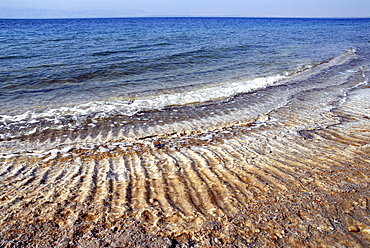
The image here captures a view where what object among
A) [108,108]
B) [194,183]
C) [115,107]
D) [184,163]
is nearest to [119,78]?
[115,107]

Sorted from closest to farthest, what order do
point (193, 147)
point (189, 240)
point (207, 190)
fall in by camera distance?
point (189, 240), point (207, 190), point (193, 147)

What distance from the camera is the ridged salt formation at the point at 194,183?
283 centimetres

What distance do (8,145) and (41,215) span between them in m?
3.87

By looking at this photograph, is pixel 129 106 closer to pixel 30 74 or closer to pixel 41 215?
pixel 41 215

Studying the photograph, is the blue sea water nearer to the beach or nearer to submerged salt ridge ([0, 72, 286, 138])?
submerged salt ridge ([0, 72, 286, 138])

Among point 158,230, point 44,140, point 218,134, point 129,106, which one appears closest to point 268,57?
point 129,106

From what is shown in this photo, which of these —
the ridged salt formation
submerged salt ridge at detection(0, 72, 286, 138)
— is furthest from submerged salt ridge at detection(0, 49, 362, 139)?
the ridged salt formation

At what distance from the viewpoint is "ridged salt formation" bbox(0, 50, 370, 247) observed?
2.83 meters

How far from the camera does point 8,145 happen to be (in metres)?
6.12

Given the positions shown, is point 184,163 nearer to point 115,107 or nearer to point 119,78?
point 115,107

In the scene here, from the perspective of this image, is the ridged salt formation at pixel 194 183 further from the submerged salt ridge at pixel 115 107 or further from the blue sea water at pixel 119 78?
the blue sea water at pixel 119 78

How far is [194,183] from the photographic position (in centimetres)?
395

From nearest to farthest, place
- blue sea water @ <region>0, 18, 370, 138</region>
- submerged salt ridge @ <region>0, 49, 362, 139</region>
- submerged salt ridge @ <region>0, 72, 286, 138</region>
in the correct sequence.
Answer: submerged salt ridge @ <region>0, 49, 362, 139</region>, submerged salt ridge @ <region>0, 72, 286, 138</region>, blue sea water @ <region>0, 18, 370, 138</region>

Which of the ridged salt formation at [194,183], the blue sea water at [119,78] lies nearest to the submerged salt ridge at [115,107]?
the blue sea water at [119,78]
